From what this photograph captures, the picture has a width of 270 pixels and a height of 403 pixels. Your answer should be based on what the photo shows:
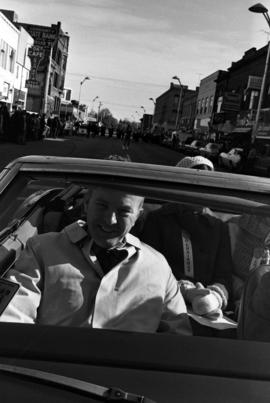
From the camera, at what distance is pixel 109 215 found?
7.91ft

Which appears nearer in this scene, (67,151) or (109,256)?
(109,256)

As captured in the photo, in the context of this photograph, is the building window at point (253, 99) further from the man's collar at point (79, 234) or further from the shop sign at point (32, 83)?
the man's collar at point (79, 234)

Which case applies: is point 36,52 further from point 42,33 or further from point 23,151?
point 23,151

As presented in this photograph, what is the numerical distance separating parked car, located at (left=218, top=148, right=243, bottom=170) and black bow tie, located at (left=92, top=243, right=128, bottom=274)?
30.2 metres

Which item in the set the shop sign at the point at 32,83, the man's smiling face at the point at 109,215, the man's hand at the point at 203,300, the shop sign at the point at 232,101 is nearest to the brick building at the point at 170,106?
the shop sign at the point at 32,83

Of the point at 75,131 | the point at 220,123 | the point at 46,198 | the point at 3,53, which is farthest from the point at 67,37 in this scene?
the point at 46,198

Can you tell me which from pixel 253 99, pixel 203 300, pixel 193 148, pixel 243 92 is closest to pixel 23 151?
pixel 193 148

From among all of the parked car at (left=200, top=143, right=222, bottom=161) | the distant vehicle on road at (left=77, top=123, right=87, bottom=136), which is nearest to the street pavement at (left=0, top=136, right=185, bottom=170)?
the parked car at (left=200, top=143, right=222, bottom=161)

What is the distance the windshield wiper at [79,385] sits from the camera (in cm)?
141

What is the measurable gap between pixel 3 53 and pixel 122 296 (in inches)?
1910

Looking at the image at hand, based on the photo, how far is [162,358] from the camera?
5.11 feet

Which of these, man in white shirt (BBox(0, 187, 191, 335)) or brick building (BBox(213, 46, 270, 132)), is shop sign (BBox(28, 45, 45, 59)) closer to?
brick building (BBox(213, 46, 270, 132))

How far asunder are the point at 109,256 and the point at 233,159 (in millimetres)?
31167

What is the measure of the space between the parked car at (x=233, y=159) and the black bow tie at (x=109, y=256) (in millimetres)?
30240
